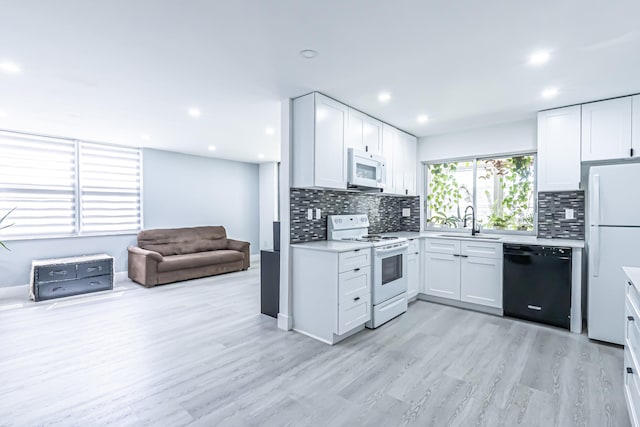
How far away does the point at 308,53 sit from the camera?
2.39 meters

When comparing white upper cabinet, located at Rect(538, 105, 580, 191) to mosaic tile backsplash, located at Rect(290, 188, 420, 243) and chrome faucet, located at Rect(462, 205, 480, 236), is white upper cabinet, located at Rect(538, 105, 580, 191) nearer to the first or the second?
chrome faucet, located at Rect(462, 205, 480, 236)

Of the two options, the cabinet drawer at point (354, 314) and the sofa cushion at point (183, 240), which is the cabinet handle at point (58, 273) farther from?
the cabinet drawer at point (354, 314)

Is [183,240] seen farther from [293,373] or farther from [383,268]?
[293,373]

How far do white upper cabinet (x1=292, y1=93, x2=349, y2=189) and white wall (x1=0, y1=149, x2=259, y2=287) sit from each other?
3916 millimetres

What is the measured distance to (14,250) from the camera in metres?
4.65

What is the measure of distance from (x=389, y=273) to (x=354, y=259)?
70 cm

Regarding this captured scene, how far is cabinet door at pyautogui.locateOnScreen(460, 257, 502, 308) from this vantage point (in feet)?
12.1

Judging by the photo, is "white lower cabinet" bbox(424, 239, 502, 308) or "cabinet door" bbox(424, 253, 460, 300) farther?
"cabinet door" bbox(424, 253, 460, 300)

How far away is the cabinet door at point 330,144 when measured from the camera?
3.20 m

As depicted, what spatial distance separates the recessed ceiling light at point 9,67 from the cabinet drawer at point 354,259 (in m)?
3.09

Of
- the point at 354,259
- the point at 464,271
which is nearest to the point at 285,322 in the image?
the point at 354,259

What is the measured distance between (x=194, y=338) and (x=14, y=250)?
368cm

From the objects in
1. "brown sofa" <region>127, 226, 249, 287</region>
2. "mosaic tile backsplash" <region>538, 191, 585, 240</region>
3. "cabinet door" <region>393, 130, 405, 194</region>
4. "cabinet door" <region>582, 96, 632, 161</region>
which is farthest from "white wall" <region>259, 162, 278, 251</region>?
"cabinet door" <region>582, 96, 632, 161</region>

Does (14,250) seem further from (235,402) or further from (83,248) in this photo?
(235,402)
